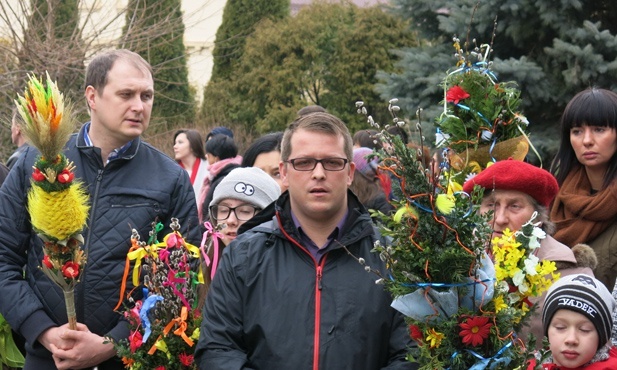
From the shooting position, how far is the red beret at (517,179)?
507cm

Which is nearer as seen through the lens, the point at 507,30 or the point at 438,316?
the point at 438,316

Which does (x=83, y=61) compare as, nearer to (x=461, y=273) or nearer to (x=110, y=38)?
(x=110, y=38)

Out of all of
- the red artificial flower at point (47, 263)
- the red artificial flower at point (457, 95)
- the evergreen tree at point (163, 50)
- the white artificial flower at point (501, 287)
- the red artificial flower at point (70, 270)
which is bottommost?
the white artificial flower at point (501, 287)

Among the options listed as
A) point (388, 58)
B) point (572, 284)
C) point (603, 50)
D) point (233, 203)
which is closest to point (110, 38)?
point (603, 50)

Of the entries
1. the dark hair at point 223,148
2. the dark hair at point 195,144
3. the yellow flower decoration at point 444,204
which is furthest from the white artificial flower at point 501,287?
the dark hair at point 195,144

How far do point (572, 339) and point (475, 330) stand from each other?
0.92 meters

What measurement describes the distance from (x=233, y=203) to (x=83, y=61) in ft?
29.1

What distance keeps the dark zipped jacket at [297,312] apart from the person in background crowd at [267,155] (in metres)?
2.70

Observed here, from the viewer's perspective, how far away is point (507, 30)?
43.4 ft

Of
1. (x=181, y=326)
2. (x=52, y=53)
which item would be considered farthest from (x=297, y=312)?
(x=52, y=53)

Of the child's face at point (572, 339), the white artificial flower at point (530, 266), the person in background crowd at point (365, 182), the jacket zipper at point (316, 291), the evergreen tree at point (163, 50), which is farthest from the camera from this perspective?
the evergreen tree at point (163, 50)

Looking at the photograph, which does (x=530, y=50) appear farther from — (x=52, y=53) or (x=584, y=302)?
(x=584, y=302)

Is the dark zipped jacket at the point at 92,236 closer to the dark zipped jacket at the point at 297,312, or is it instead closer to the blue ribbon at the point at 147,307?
the blue ribbon at the point at 147,307

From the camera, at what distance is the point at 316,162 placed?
4395 millimetres
